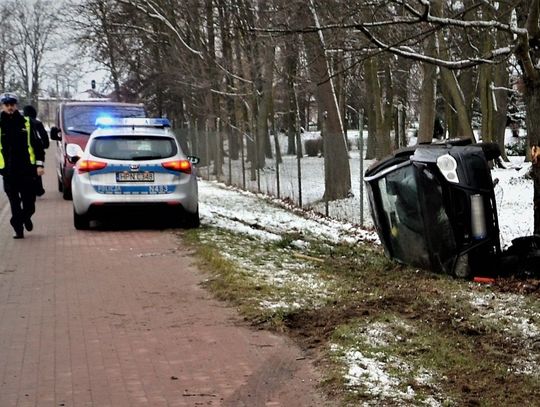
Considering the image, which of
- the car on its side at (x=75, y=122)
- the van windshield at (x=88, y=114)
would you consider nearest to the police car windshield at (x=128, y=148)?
the car on its side at (x=75, y=122)

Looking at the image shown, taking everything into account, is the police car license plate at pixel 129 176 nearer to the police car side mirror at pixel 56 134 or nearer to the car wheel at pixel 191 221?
the car wheel at pixel 191 221

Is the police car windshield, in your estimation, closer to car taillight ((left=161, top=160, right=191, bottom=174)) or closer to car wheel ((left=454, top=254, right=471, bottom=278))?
car taillight ((left=161, top=160, right=191, bottom=174))

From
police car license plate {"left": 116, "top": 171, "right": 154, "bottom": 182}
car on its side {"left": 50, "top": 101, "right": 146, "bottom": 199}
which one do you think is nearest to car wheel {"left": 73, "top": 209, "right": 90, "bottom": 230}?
police car license plate {"left": 116, "top": 171, "right": 154, "bottom": 182}

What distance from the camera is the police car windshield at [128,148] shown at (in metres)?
12.3

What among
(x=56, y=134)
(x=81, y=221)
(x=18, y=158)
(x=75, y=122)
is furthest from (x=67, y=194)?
(x=18, y=158)

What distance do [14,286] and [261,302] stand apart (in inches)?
110

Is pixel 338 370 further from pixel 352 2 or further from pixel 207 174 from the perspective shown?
pixel 207 174

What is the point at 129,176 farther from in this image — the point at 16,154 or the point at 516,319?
the point at 516,319

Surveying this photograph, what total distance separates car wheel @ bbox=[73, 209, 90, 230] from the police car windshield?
96 centimetres

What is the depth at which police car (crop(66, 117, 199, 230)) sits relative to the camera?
12.1 m

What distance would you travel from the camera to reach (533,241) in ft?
27.2

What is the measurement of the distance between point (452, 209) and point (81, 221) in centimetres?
644

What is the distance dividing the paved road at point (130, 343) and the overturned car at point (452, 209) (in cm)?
228

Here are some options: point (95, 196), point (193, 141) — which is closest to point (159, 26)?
point (193, 141)
